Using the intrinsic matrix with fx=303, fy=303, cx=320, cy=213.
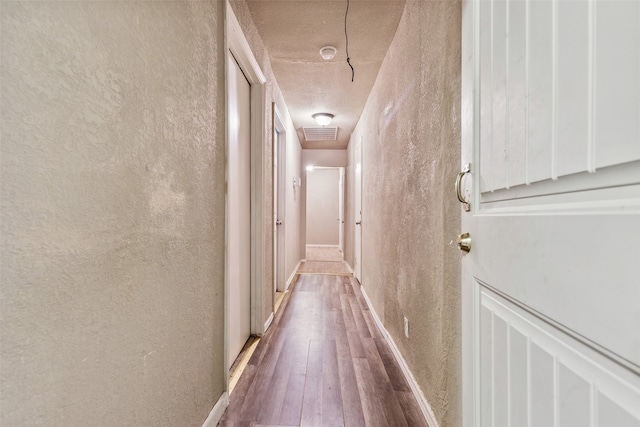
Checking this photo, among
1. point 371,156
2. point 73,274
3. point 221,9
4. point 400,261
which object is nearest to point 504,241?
point 73,274

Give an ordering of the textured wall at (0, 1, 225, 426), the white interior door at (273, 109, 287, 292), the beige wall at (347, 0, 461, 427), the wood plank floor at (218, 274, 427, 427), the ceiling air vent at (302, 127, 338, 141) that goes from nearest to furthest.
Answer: the textured wall at (0, 1, 225, 426) < the beige wall at (347, 0, 461, 427) < the wood plank floor at (218, 274, 427, 427) < the white interior door at (273, 109, 287, 292) < the ceiling air vent at (302, 127, 338, 141)

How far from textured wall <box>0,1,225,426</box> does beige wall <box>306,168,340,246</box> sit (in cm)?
781

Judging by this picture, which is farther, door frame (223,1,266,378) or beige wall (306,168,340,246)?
beige wall (306,168,340,246)

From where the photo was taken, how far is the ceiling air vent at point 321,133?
195 inches

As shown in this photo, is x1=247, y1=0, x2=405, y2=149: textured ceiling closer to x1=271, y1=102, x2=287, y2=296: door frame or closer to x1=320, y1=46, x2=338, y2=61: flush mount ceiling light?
x1=320, y1=46, x2=338, y2=61: flush mount ceiling light

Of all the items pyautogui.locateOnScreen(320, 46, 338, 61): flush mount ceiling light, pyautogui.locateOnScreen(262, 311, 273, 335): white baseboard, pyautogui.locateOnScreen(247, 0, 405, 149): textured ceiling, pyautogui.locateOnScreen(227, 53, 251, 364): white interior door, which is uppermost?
pyautogui.locateOnScreen(247, 0, 405, 149): textured ceiling

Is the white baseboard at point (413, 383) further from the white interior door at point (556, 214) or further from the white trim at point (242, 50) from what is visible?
the white trim at point (242, 50)

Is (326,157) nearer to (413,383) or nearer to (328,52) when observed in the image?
(328,52)

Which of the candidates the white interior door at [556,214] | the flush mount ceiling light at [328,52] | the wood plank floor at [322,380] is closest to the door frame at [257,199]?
the wood plank floor at [322,380]

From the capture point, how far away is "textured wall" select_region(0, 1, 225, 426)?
558 mm

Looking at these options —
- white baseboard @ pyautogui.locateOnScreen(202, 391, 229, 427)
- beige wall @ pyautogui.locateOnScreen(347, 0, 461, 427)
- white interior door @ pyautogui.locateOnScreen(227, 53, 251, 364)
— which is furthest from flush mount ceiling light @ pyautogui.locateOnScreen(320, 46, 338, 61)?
white baseboard @ pyautogui.locateOnScreen(202, 391, 229, 427)

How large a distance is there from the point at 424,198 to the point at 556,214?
3.48ft

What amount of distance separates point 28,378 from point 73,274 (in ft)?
0.66

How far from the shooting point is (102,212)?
0.75 meters
